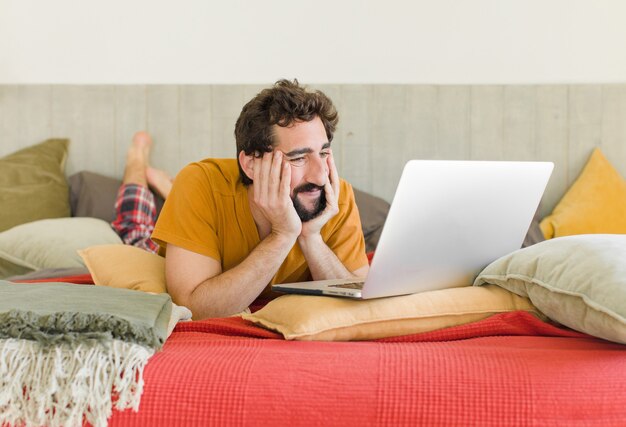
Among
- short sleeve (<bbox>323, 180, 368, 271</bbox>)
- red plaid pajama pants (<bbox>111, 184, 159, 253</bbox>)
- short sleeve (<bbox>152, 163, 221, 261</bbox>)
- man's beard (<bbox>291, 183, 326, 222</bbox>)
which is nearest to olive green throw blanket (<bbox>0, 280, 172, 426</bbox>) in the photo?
short sleeve (<bbox>152, 163, 221, 261</bbox>)

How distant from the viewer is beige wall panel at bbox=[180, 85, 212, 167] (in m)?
3.30

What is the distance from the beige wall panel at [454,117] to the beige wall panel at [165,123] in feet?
3.54

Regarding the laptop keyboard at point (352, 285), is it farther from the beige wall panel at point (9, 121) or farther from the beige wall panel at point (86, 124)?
the beige wall panel at point (9, 121)

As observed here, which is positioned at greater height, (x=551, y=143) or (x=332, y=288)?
(x=551, y=143)

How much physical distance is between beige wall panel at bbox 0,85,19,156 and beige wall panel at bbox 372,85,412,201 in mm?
1476

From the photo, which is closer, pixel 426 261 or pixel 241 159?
pixel 426 261

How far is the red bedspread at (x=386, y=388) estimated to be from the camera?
1155 millimetres

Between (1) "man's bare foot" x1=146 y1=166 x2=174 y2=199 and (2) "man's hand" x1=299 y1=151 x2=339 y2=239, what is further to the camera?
(1) "man's bare foot" x1=146 y1=166 x2=174 y2=199

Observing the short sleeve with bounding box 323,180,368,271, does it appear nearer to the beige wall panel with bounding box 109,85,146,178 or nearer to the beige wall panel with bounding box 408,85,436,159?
the beige wall panel with bounding box 408,85,436,159

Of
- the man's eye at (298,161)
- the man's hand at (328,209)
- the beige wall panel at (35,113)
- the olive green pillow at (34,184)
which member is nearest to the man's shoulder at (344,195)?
the man's hand at (328,209)
